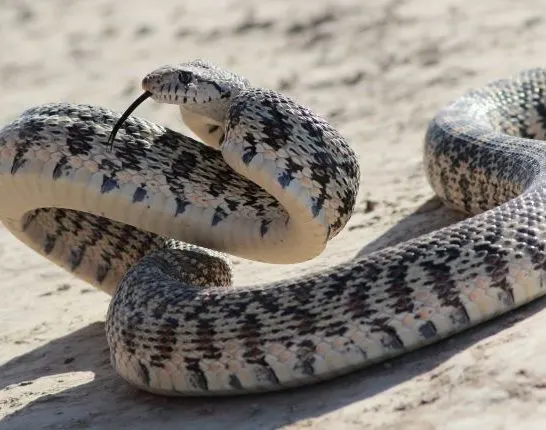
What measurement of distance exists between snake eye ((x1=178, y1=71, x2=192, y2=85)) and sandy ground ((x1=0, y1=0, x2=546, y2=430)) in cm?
191

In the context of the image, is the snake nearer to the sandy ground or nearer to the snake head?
the snake head

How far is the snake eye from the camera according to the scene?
8516mm

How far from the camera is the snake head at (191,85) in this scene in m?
8.44

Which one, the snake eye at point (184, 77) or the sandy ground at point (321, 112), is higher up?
the snake eye at point (184, 77)

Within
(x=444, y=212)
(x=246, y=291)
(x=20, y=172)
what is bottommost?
(x=444, y=212)

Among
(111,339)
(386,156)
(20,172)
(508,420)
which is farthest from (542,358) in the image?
(386,156)

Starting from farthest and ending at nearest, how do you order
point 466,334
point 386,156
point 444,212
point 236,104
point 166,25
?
1. point 166,25
2. point 386,156
3. point 444,212
4. point 236,104
5. point 466,334

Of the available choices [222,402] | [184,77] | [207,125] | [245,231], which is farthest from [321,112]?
[222,402]

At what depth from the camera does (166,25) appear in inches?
684

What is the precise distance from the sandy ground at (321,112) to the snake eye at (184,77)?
1.91 meters

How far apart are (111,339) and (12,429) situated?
2.68ft

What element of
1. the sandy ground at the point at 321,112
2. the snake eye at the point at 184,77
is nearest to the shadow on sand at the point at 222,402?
the sandy ground at the point at 321,112

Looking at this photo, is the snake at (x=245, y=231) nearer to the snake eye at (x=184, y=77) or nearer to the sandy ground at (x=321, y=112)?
the snake eye at (x=184, y=77)

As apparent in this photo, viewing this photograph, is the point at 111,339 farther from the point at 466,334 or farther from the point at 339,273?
the point at 466,334
